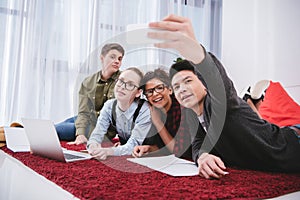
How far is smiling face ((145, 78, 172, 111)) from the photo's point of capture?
0.90 m

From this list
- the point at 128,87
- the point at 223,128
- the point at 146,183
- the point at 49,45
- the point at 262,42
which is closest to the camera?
the point at 146,183

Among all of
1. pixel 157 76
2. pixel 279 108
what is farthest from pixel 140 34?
pixel 279 108

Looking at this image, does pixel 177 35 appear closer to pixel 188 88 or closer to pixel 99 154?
pixel 188 88

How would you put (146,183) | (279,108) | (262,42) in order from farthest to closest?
(262,42) → (279,108) → (146,183)

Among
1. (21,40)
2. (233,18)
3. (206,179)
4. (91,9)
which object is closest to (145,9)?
(91,9)

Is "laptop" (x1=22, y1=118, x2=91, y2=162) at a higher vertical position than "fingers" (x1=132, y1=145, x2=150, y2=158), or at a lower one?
higher

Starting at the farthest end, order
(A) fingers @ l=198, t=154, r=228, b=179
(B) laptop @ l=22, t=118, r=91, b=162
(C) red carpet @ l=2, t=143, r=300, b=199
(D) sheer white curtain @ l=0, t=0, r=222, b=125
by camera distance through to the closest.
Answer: (D) sheer white curtain @ l=0, t=0, r=222, b=125 < (B) laptop @ l=22, t=118, r=91, b=162 < (A) fingers @ l=198, t=154, r=228, b=179 < (C) red carpet @ l=2, t=143, r=300, b=199

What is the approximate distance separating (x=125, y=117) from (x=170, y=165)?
251 millimetres

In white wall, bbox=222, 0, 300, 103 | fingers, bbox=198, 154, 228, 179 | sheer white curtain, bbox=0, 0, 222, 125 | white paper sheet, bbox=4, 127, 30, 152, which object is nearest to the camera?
fingers, bbox=198, 154, 228, 179

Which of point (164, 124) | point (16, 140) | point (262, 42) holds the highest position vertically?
point (262, 42)

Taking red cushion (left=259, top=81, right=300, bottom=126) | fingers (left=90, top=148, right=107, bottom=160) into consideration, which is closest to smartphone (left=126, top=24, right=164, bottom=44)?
fingers (left=90, top=148, right=107, bottom=160)

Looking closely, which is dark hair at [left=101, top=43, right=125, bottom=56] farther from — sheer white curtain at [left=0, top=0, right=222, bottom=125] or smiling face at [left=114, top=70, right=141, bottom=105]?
sheer white curtain at [left=0, top=0, right=222, bottom=125]

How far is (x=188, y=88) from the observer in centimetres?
86

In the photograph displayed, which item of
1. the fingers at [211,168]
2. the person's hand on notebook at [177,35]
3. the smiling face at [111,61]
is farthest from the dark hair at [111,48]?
the fingers at [211,168]
